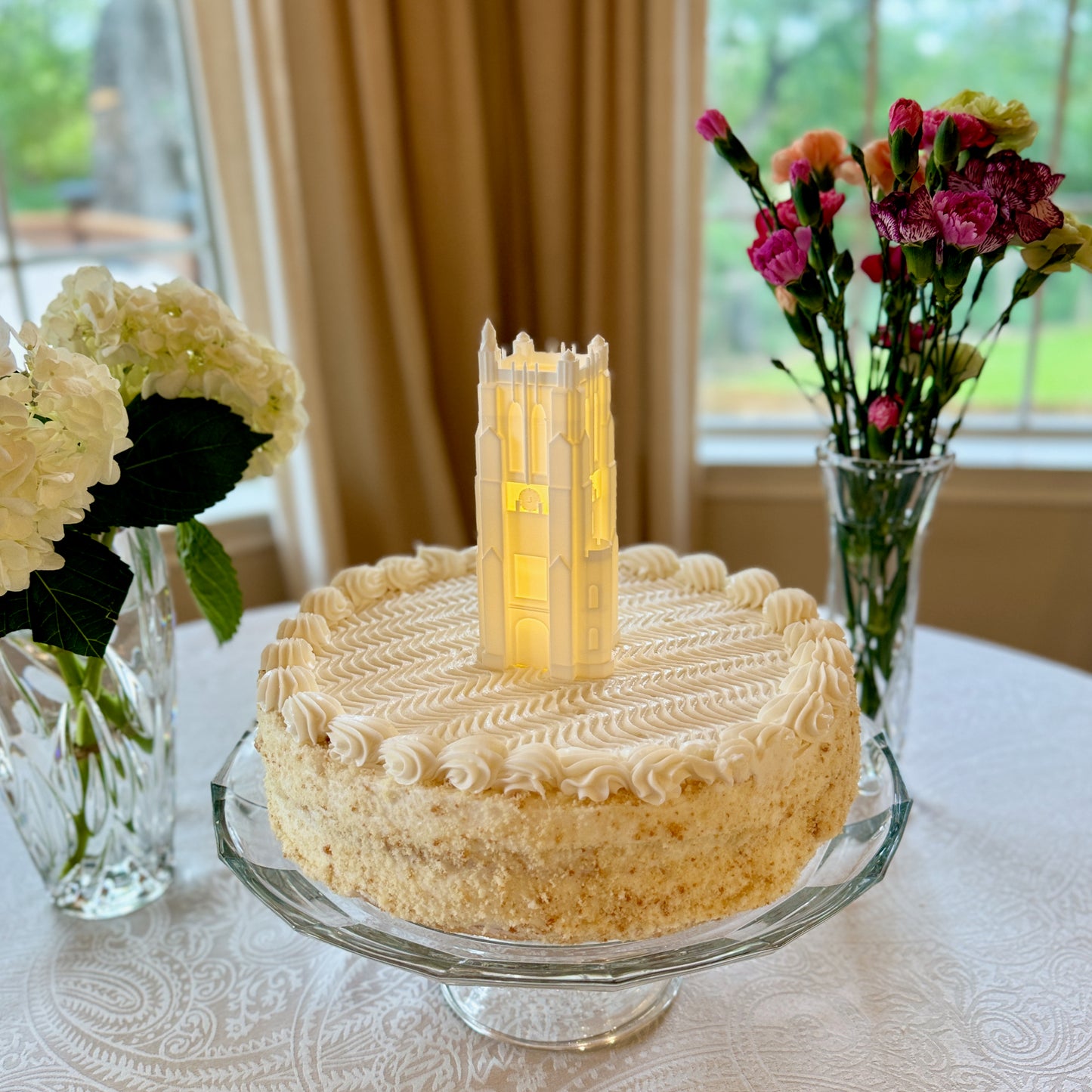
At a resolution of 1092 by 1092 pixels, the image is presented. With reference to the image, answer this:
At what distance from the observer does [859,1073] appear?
1042 mm

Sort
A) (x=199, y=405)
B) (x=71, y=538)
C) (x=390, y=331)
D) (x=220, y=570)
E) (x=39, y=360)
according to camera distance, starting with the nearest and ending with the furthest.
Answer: (x=39, y=360), (x=71, y=538), (x=199, y=405), (x=220, y=570), (x=390, y=331)

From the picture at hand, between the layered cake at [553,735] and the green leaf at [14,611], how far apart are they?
0.24 m

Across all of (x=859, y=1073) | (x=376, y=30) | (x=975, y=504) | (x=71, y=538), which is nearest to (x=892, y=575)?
(x=859, y=1073)

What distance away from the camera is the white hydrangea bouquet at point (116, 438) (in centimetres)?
100

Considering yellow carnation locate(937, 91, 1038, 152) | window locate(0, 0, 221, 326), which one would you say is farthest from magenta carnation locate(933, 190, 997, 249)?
window locate(0, 0, 221, 326)

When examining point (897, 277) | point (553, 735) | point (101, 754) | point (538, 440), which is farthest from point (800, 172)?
point (101, 754)

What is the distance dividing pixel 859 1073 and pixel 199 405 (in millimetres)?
961

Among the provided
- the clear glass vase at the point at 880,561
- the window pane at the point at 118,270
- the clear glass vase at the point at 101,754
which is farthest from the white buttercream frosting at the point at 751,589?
the window pane at the point at 118,270

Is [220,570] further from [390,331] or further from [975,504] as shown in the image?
[975,504]

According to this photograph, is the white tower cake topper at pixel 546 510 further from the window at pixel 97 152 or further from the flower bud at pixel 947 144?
the window at pixel 97 152

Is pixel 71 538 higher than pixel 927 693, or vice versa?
pixel 71 538

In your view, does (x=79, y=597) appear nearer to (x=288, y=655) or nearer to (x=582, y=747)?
(x=288, y=655)

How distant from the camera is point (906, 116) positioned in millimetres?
1154

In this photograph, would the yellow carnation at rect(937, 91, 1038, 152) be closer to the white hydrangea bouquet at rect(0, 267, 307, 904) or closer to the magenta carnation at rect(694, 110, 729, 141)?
the magenta carnation at rect(694, 110, 729, 141)
